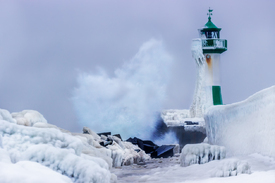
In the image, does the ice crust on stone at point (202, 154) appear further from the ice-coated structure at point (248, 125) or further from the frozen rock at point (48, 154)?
the frozen rock at point (48, 154)

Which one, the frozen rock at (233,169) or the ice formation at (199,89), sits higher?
the ice formation at (199,89)

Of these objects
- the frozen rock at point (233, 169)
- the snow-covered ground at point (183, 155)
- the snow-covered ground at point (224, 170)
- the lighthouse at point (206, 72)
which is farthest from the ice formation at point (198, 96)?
the frozen rock at point (233, 169)

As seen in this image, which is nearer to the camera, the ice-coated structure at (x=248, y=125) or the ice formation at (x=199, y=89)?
the ice-coated structure at (x=248, y=125)

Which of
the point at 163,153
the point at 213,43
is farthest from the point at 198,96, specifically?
the point at 163,153

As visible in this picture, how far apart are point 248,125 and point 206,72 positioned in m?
Result: 19.7

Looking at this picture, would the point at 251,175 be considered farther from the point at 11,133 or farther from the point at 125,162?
the point at 125,162

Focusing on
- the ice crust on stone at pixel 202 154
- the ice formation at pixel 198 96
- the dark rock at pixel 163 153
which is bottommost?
the ice crust on stone at pixel 202 154

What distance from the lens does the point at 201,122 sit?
26859 mm

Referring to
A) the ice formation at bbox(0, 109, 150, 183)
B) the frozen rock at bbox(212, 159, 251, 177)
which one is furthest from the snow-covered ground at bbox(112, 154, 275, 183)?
the ice formation at bbox(0, 109, 150, 183)

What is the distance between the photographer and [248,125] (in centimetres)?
882

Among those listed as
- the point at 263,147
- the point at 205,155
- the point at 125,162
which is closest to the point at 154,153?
the point at 125,162

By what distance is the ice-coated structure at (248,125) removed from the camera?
7.72m

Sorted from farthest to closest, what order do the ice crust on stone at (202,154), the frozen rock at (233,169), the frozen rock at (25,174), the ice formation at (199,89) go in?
the ice formation at (199,89) → the ice crust on stone at (202,154) → the frozen rock at (233,169) → the frozen rock at (25,174)

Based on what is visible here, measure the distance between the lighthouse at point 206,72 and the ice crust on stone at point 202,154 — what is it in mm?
17737
